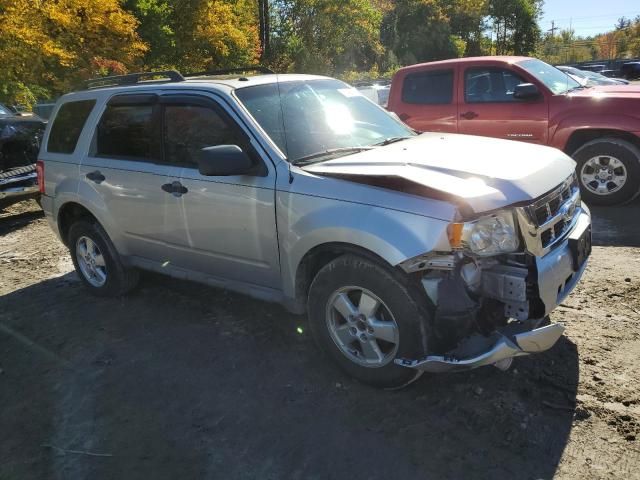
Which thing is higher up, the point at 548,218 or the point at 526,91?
the point at 526,91

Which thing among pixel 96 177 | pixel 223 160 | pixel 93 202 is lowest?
pixel 93 202

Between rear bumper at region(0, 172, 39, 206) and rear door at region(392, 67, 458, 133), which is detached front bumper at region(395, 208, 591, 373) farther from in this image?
rear bumper at region(0, 172, 39, 206)

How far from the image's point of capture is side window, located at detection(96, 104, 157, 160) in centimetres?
430

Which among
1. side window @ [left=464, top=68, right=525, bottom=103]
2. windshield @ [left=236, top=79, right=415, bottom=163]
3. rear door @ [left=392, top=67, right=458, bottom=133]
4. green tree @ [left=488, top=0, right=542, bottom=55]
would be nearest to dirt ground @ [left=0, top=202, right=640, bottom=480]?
windshield @ [left=236, top=79, right=415, bottom=163]

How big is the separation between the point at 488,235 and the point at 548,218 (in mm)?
469

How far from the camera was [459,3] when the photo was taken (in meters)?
50.5

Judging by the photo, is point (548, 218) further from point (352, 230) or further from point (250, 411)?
point (250, 411)

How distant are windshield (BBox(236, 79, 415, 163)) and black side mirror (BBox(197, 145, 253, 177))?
31 cm

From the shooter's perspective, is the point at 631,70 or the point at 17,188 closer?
the point at 17,188

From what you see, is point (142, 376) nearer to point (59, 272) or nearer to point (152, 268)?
point (152, 268)

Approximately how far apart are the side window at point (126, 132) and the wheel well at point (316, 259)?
166cm

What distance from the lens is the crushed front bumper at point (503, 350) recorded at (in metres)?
2.71

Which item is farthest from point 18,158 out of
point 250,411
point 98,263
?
point 250,411

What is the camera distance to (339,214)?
122 inches
